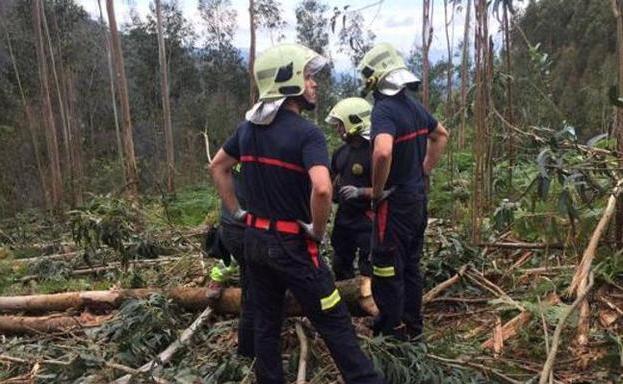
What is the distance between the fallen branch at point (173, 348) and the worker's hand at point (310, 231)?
1.33 m

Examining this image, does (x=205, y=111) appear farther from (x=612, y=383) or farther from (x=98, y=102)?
(x=612, y=383)

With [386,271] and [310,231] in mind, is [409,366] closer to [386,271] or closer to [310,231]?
[386,271]

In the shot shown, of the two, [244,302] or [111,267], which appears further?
[111,267]

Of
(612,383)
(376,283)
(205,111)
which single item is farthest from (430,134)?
(205,111)

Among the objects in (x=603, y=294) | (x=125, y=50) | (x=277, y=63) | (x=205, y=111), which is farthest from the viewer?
(x=125, y=50)

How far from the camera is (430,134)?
423 cm

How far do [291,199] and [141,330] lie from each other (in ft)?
6.29

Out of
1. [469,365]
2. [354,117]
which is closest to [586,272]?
[469,365]

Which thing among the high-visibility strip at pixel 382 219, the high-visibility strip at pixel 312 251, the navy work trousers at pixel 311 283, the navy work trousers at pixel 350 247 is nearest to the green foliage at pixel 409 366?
the navy work trousers at pixel 311 283

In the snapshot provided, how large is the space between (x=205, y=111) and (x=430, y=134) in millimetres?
25260

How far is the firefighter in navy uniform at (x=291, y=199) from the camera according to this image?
3.15 m

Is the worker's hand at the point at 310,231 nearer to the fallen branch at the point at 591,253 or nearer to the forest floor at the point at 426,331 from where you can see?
the forest floor at the point at 426,331

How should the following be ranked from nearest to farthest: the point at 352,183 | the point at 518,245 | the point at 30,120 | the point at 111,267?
the point at 352,183
the point at 518,245
the point at 111,267
the point at 30,120

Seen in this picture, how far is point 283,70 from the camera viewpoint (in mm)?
3182
